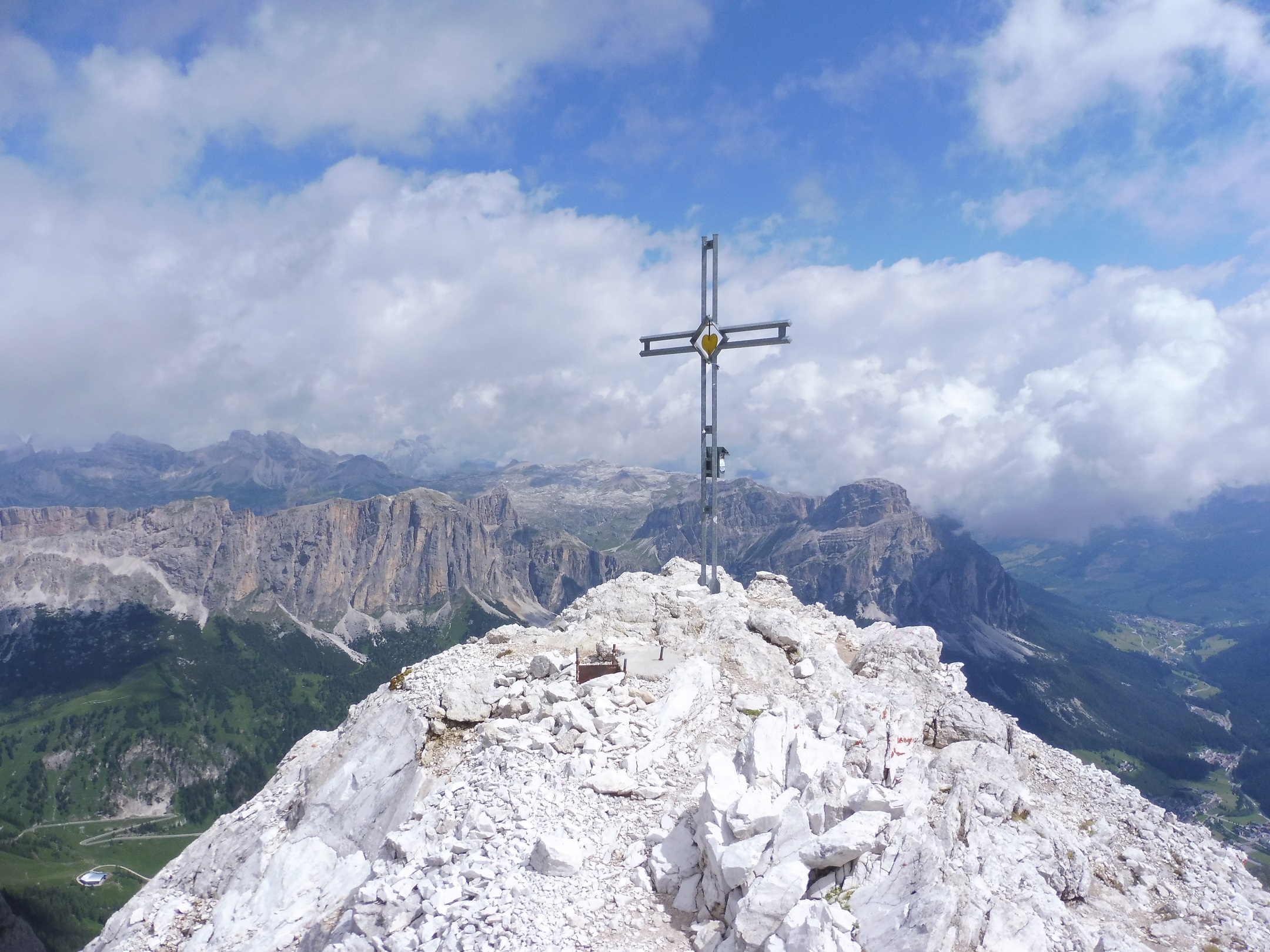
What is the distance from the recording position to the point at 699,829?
43.4ft

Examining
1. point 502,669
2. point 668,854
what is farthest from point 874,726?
point 502,669

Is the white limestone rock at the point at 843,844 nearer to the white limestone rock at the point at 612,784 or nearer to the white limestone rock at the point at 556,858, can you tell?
the white limestone rock at the point at 556,858

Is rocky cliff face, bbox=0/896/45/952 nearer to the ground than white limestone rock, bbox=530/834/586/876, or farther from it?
nearer to the ground

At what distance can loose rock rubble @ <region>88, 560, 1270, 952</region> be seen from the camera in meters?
11.3

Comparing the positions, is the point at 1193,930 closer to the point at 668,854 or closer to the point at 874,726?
the point at 874,726

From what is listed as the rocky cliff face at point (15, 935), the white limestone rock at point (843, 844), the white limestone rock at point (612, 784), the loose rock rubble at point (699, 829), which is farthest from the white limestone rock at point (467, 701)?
the rocky cliff face at point (15, 935)

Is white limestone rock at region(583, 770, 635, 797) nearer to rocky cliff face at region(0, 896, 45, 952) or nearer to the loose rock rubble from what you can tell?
the loose rock rubble

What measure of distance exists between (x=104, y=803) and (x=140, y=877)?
6481 centimetres

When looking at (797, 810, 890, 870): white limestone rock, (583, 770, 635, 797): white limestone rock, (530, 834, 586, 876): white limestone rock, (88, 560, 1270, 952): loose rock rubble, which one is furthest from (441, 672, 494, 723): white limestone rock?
(797, 810, 890, 870): white limestone rock

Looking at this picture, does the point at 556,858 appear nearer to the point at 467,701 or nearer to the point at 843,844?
the point at 843,844

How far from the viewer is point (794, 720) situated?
53.6 feet

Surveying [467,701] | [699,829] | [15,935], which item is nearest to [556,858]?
[699,829]

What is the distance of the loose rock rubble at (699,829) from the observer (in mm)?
11258

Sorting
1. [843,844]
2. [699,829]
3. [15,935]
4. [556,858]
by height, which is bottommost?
[15,935]
